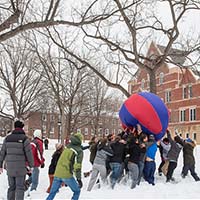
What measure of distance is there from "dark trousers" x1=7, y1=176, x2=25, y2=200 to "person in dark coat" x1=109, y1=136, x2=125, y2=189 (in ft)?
13.8

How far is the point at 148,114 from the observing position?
13.3 meters

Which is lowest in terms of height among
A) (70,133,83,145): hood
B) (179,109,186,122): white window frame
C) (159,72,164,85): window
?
(70,133,83,145): hood

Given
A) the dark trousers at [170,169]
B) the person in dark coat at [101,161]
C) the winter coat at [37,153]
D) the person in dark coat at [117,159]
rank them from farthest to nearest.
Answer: the dark trousers at [170,169]
the person in dark coat at [117,159]
the person in dark coat at [101,161]
the winter coat at [37,153]

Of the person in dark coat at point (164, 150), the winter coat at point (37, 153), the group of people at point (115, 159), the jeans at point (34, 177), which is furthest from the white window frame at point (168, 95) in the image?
the winter coat at point (37, 153)

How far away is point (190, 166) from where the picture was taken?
14289 mm

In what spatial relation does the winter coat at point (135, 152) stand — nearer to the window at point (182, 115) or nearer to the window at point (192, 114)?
the window at point (192, 114)

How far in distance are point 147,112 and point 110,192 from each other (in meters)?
3.13

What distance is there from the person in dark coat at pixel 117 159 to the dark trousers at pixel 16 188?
420cm

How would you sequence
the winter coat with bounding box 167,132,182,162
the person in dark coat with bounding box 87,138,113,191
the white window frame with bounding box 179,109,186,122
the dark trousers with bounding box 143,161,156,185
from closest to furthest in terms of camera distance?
the person in dark coat with bounding box 87,138,113,191 → the dark trousers with bounding box 143,161,156,185 → the winter coat with bounding box 167,132,182,162 → the white window frame with bounding box 179,109,186,122

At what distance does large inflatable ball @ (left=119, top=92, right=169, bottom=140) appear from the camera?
43.8ft

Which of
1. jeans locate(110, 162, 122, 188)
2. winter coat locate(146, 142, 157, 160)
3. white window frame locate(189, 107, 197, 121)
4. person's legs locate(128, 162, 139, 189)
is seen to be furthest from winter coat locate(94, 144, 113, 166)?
white window frame locate(189, 107, 197, 121)

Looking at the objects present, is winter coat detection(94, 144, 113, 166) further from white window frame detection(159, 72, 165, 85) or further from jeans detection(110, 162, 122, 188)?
white window frame detection(159, 72, 165, 85)

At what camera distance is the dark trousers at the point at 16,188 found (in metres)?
8.88

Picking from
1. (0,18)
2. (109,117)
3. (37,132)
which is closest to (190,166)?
(37,132)
